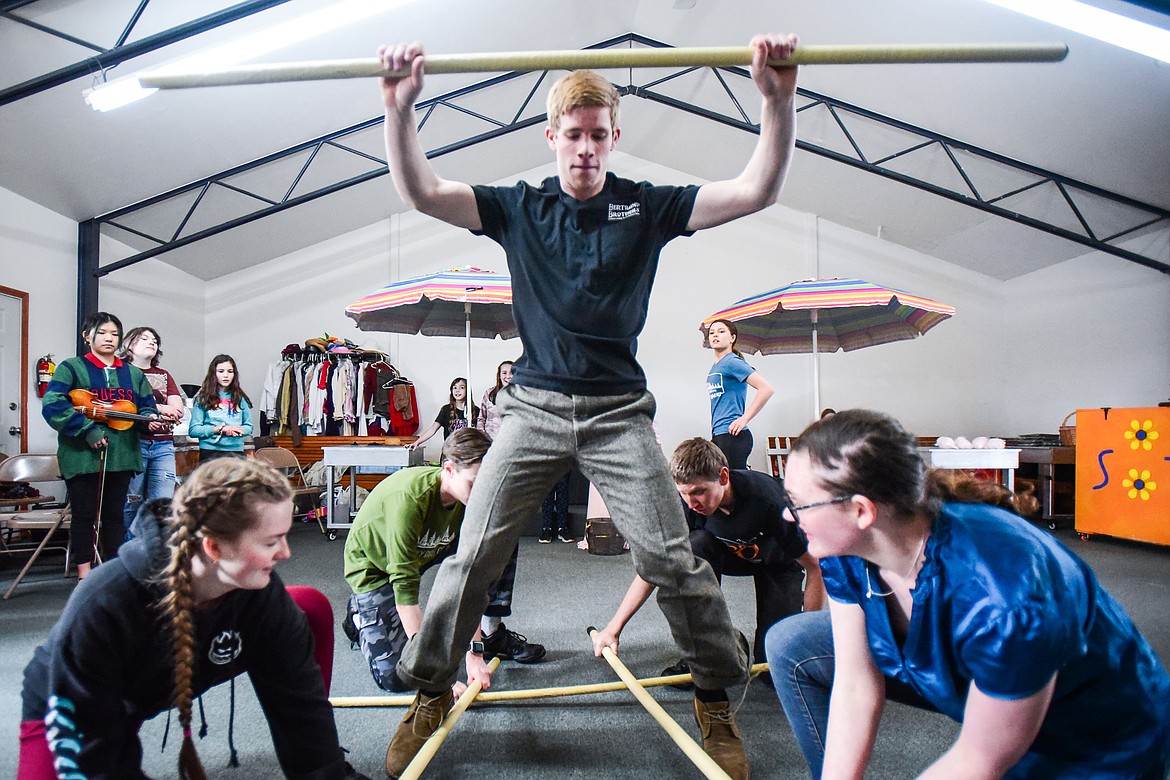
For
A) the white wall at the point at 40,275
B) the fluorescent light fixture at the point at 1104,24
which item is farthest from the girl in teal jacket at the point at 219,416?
the fluorescent light fixture at the point at 1104,24

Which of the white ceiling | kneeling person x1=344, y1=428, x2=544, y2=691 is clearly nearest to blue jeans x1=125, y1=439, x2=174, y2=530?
kneeling person x1=344, y1=428, x2=544, y2=691

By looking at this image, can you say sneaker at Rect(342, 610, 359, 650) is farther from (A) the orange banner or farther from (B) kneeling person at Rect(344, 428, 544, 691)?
(A) the orange banner

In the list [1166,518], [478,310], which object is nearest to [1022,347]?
[1166,518]

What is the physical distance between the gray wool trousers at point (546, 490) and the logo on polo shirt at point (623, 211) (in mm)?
370

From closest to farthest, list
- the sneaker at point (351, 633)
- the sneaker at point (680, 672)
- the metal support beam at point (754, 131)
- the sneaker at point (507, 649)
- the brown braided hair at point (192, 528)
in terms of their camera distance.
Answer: the brown braided hair at point (192, 528), the sneaker at point (680, 672), the sneaker at point (507, 649), the sneaker at point (351, 633), the metal support beam at point (754, 131)

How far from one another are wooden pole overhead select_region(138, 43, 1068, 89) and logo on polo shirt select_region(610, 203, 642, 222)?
10.3 inches

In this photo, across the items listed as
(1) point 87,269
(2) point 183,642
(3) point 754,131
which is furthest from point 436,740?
(3) point 754,131

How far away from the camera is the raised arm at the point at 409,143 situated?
1.23 m

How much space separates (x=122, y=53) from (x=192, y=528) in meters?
3.87

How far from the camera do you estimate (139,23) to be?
12.3 feet

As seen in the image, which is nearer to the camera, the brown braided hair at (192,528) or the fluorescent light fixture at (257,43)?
the brown braided hair at (192,528)

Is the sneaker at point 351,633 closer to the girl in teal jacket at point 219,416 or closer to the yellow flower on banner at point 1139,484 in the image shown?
the girl in teal jacket at point 219,416

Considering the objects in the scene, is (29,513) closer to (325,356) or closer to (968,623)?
(325,356)

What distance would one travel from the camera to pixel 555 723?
1756 millimetres
